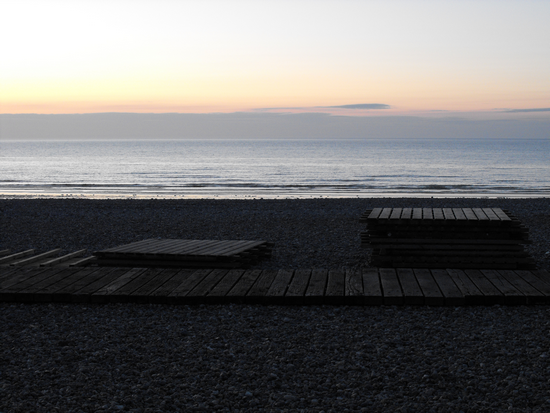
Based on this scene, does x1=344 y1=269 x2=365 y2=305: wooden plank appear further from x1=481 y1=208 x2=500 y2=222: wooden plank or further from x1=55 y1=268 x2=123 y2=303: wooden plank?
x1=55 y1=268 x2=123 y2=303: wooden plank

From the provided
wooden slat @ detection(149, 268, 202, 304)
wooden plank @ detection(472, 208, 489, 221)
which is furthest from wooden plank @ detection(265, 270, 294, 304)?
wooden plank @ detection(472, 208, 489, 221)

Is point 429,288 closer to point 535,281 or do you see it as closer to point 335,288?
point 335,288

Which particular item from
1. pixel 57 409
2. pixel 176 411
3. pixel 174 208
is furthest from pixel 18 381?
pixel 174 208

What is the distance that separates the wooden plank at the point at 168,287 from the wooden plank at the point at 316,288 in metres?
1.88

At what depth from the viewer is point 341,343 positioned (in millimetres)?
5426

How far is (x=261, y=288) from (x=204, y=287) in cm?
82

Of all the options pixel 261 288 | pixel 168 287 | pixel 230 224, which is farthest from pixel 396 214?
pixel 230 224

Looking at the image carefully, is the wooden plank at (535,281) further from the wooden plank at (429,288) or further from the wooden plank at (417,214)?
the wooden plank at (417,214)

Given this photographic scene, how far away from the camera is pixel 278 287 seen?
23.9 feet

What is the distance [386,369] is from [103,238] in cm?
1047

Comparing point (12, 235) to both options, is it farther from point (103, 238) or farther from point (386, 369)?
point (386, 369)

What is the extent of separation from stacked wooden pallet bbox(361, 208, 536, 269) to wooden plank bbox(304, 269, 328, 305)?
1525mm

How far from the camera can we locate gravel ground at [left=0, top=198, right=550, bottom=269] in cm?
1161

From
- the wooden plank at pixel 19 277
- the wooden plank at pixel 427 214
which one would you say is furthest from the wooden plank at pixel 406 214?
the wooden plank at pixel 19 277
